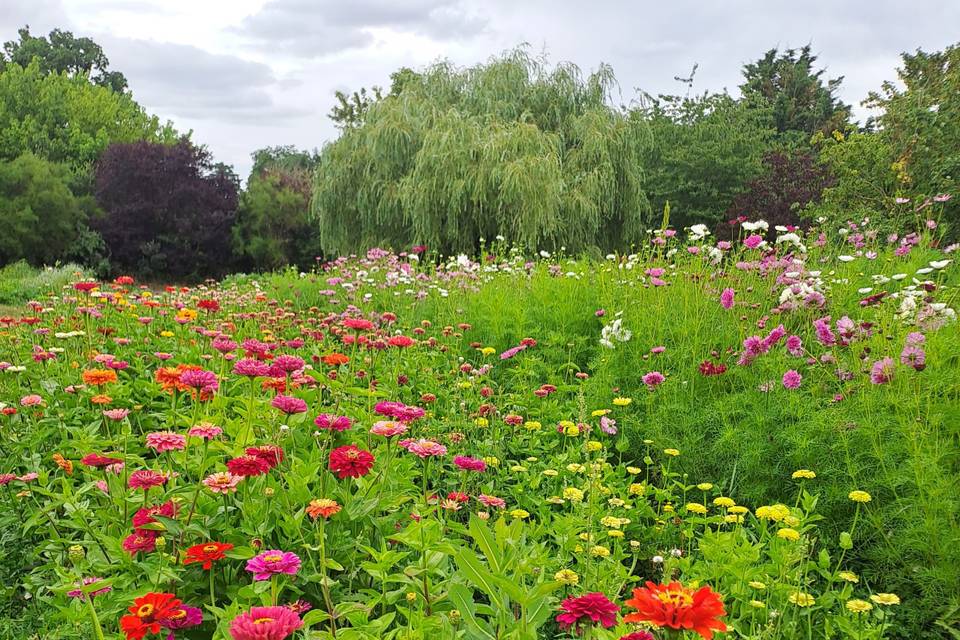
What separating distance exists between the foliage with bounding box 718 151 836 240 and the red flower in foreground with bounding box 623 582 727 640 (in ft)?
49.7

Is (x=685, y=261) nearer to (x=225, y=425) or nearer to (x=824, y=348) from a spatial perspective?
(x=824, y=348)

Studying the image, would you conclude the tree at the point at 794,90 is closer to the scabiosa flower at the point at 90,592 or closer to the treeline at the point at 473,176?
the treeline at the point at 473,176

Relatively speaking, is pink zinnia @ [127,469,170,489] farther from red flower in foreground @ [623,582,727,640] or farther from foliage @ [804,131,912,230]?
foliage @ [804,131,912,230]

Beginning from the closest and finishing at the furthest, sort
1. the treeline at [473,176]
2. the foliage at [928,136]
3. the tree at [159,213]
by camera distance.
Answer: the foliage at [928,136]
the treeline at [473,176]
the tree at [159,213]

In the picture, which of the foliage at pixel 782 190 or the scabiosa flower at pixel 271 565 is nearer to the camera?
the scabiosa flower at pixel 271 565

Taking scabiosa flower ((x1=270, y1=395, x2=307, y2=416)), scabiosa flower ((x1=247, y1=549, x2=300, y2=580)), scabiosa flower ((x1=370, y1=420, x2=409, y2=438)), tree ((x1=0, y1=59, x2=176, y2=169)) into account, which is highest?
tree ((x1=0, y1=59, x2=176, y2=169))

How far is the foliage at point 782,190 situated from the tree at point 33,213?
59.6 ft

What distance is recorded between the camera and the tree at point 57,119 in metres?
24.4

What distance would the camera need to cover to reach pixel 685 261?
6.02 m

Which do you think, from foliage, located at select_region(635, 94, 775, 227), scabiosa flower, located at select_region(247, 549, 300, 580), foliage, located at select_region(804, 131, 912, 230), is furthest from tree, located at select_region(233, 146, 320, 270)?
scabiosa flower, located at select_region(247, 549, 300, 580)

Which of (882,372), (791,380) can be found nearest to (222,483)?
(791,380)

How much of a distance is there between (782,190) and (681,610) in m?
16.5

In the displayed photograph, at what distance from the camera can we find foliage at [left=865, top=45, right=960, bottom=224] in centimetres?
813

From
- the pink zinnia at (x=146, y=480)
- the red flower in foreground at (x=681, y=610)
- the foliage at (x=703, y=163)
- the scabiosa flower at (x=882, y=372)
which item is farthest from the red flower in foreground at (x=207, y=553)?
the foliage at (x=703, y=163)
